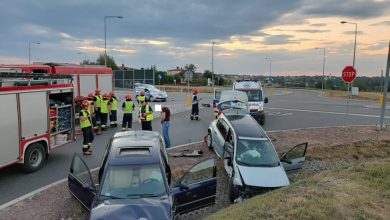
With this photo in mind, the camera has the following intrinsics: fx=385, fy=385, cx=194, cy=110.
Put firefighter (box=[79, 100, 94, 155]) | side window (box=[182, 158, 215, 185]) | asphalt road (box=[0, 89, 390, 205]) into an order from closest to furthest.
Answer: side window (box=[182, 158, 215, 185]) < asphalt road (box=[0, 89, 390, 205]) < firefighter (box=[79, 100, 94, 155])

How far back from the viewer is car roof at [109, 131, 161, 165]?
6.66 m

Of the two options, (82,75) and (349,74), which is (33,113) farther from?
(349,74)

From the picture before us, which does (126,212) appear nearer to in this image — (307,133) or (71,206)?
(71,206)

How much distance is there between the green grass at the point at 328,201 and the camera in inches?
248

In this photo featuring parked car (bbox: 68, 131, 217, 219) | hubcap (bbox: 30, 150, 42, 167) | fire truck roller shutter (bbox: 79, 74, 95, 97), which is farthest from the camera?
fire truck roller shutter (bbox: 79, 74, 95, 97)

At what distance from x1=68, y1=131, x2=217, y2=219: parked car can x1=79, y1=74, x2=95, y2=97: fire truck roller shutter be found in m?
13.4

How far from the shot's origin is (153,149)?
7172mm

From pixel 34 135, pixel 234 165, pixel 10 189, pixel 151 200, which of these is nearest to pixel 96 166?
pixel 34 135

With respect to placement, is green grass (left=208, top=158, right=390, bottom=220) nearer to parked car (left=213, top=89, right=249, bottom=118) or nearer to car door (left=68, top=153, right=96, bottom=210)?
car door (left=68, top=153, right=96, bottom=210)

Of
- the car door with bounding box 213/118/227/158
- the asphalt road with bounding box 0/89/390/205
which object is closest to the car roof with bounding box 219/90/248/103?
the asphalt road with bounding box 0/89/390/205

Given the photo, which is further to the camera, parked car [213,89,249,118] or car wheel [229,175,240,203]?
parked car [213,89,249,118]

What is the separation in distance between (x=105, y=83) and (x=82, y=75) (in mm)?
2413

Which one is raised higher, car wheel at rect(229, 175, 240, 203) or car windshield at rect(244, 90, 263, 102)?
car windshield at rect(244, 90, 263, 102)

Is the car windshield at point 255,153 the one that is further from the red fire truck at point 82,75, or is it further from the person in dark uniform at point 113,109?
the red fire truck at point 82,75
